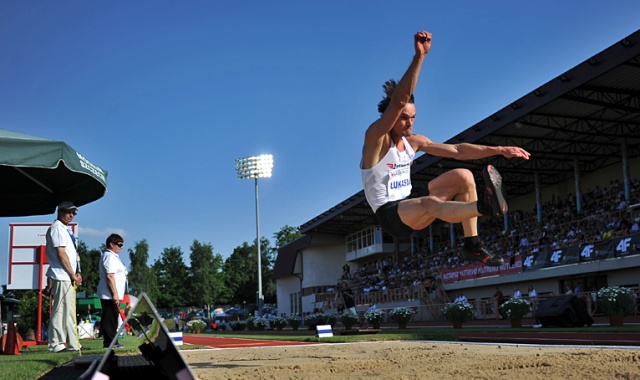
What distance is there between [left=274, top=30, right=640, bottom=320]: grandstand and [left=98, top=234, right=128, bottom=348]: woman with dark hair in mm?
15384

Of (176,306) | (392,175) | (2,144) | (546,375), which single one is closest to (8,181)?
(2,144)

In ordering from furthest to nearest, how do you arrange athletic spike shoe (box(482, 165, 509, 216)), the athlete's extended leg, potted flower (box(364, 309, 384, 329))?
potted flower (box(364, 309, 384, 329)) → the athlete's extended leg → athletic spike shoe (box(482, 165, 509, 216))

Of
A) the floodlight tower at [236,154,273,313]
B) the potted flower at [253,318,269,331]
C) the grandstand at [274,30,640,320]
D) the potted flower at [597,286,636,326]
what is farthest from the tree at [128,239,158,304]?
the potted flower at [597,286,636,326]

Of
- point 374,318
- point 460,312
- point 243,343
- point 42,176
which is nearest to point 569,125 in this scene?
point 460,312

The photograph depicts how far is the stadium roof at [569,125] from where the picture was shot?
21.2m

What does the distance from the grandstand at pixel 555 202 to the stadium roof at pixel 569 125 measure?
0.16 ft

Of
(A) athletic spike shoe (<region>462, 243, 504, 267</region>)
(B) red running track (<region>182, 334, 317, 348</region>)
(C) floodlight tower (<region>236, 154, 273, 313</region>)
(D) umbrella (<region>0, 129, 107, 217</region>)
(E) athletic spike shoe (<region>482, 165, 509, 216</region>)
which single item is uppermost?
(C) floodlight tower (<region>236, 154, 273, 313</region>)

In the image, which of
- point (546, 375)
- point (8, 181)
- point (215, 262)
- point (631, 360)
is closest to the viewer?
point (546, 375)

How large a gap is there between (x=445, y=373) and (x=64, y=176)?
19.9 feet

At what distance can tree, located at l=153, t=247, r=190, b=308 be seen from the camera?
3359 inches

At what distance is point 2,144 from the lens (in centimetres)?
606

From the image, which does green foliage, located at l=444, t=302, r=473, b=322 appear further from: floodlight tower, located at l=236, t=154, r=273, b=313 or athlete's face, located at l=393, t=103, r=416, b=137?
floodlight tower, located at l=236, t=154, r=273, b=313

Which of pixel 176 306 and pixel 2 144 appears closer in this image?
pixel 2 144

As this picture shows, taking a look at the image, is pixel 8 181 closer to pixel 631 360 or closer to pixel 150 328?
pixel 150 328
